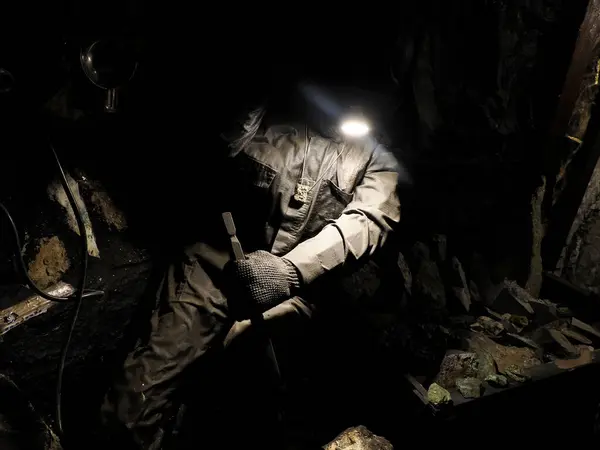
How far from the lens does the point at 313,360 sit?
3639 mm

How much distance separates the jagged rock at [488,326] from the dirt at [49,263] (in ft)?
11.9

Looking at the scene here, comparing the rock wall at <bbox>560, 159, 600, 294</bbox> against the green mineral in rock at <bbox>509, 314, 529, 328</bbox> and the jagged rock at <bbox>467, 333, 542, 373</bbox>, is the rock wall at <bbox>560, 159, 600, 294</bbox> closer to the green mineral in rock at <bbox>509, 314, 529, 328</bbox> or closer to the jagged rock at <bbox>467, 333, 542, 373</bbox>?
the green mineral in rock at <bbox>509, 314, 529, 328</bbox>

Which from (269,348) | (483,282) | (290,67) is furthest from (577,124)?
(269,348)

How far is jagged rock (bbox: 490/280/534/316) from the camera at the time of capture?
166 inches

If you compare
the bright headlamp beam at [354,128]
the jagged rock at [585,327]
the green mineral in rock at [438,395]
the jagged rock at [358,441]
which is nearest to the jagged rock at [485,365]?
the green mineral in rock at [438,395]

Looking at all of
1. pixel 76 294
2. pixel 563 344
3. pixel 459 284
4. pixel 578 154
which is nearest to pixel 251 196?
pixel 76 294

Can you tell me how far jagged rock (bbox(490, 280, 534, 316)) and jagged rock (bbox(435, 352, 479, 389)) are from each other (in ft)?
3.72

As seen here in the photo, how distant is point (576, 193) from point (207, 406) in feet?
14.6

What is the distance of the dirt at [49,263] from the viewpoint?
2633 mm

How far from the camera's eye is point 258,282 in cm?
239

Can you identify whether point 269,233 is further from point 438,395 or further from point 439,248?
point 439,248

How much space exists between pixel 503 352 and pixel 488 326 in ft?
1.03

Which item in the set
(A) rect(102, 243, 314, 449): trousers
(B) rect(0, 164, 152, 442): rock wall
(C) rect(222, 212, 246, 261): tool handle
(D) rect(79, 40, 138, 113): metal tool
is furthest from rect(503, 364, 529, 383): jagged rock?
(D) rect(79, 40, 138, 113): metal tool

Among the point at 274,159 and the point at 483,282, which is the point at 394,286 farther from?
the point at 274,159
